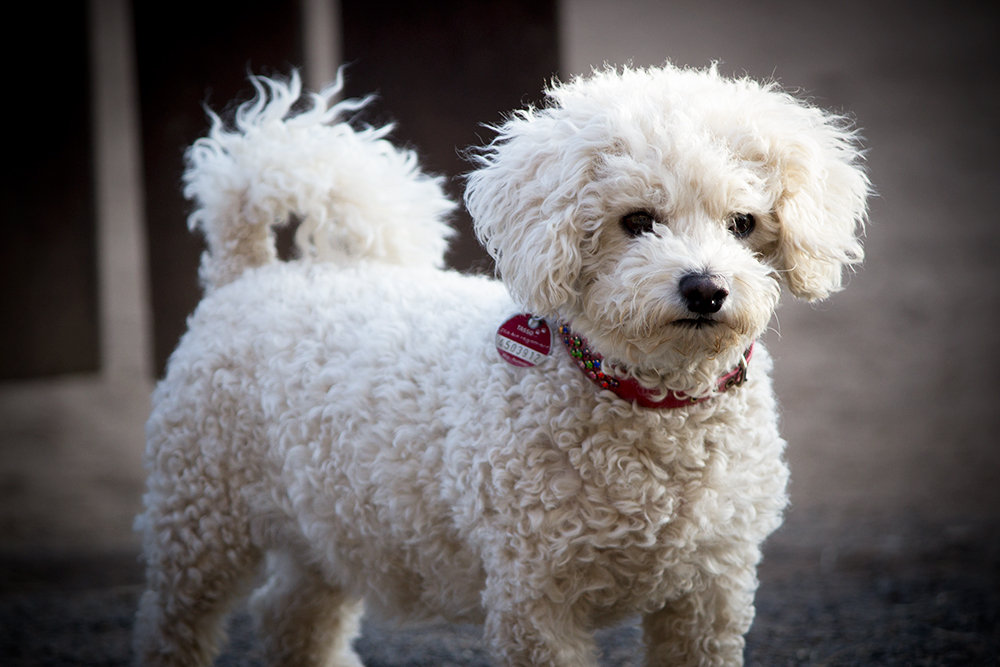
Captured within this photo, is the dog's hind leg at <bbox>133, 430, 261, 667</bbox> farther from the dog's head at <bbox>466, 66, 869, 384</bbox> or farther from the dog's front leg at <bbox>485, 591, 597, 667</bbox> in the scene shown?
the dog's head at <bbox>466, 66, 869, 384</bbox>

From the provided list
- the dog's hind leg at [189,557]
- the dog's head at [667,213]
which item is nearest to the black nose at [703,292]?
the dog's head at [667,213]

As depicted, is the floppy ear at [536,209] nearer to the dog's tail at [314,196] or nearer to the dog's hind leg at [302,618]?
the dog's tail at [314,196]

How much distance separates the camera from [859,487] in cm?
553

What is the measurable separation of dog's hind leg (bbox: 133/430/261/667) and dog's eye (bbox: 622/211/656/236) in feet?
4.77

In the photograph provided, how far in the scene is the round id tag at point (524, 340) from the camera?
2195 millimetres

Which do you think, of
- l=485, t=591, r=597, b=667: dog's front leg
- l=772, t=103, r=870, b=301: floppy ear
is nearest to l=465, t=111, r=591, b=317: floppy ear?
l=772, t=103, r=870, b=301: floppy ear

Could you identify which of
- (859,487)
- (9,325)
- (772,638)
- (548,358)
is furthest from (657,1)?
(548,358)

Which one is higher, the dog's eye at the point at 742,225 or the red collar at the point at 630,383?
the dog's eye at the point at 742,225

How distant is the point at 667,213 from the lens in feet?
6.59

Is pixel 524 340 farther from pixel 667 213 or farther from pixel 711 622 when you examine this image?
pixel 711 622

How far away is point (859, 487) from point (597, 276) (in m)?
4.10

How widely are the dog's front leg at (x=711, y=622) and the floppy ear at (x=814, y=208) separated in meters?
0.74

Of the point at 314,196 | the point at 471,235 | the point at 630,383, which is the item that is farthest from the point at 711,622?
the point at 471,235

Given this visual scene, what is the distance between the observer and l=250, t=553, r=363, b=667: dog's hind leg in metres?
3.12
